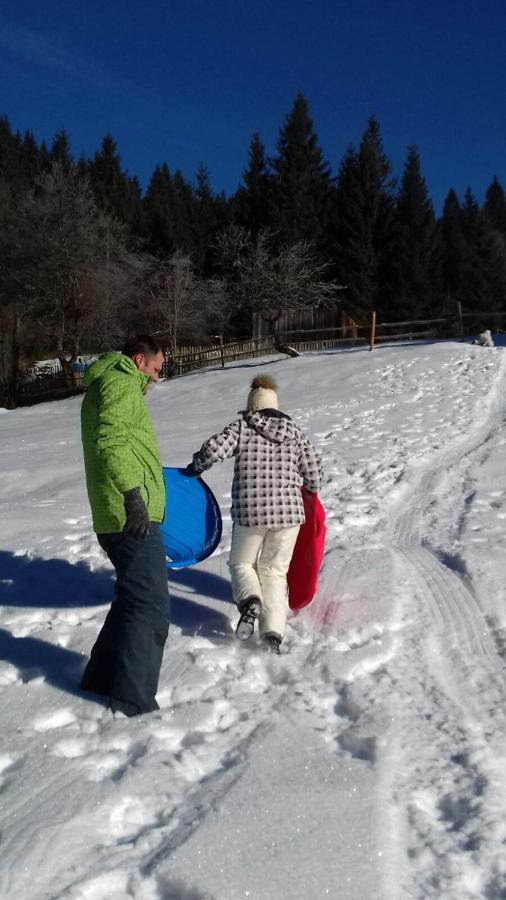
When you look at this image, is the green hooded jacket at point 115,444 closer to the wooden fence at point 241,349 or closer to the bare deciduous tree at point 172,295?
the wooden fence at point 241,349

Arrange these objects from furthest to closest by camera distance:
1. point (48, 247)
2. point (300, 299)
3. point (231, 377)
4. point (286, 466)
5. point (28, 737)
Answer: point (300, 299) < point (48, 247) < point (231, 377) < point (286, 466) < point (28, 737)

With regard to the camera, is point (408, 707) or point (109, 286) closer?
point (408, 707)

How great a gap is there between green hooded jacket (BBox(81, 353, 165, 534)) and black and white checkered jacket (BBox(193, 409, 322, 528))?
0.76m

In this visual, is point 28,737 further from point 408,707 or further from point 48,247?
point 48,247

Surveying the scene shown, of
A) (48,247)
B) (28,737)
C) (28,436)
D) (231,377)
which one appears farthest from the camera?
(48,247)

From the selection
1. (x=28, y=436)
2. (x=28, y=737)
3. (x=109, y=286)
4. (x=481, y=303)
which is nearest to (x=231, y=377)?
(x=28, y=436)

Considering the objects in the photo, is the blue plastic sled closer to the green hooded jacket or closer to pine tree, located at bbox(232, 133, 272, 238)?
the green hooded jacket

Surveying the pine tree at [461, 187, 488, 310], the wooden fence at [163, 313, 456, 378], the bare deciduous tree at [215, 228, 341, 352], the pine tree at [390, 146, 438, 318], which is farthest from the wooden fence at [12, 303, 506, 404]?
the pine tree at [461, 187, 488, 310]

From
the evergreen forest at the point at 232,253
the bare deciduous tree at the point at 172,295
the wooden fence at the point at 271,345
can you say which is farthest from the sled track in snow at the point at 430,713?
the bare deciduous tree at the point at 172,295

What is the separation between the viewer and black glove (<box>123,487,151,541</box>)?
3.48m

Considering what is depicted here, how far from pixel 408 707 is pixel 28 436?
11.5 meters

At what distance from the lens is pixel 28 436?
13891 mm

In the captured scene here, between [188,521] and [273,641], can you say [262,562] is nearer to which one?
[273,641]

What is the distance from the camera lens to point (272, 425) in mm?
4469
